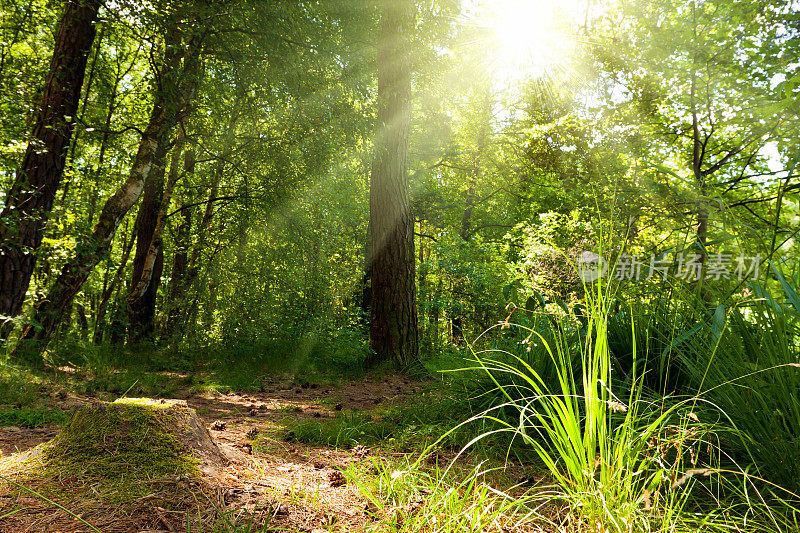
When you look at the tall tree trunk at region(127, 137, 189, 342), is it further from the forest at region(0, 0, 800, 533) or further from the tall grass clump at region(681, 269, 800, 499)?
the tall grass clump at region(681, 269, 800, 499)

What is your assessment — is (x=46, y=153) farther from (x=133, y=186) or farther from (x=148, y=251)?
(x=148, y=251)

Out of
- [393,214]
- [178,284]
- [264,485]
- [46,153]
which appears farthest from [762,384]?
[178,284]

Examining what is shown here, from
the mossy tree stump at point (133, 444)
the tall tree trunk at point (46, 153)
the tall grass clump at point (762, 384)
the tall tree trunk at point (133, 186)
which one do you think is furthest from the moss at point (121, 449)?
the tall tree trunk at point (133, 186)

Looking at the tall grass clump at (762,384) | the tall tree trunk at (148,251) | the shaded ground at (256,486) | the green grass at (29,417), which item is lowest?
the green grass at (29,417)

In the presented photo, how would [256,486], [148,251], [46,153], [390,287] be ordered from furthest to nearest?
[148,251], [390,287], [46,153], [256,486]

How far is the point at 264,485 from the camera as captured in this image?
1.99 m

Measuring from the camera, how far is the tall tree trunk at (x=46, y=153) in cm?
504

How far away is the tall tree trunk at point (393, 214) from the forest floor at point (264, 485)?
225 cm

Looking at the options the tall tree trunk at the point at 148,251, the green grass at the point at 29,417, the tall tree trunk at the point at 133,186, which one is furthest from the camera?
the tall tree trunk at the point at 148,251

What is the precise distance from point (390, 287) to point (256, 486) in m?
4.46

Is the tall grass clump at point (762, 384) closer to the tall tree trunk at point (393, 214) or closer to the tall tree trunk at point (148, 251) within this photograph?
the tall tree trunk at point (393, 214)

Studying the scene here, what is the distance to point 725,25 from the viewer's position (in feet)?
23.1

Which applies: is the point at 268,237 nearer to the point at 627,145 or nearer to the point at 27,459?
the point at 627,145

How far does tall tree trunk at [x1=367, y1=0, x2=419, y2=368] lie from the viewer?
6.33m
